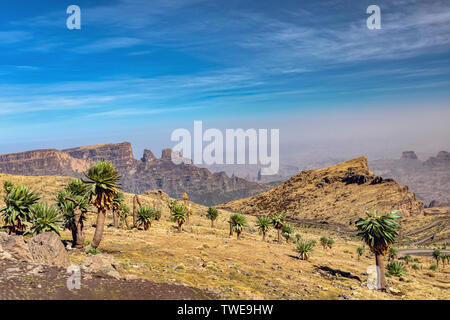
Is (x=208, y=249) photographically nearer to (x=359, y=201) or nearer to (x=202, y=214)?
(x=202, y=214)

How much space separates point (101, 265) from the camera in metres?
21.9

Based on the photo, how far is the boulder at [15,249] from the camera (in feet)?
70.6

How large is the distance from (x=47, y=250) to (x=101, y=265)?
4175 mm

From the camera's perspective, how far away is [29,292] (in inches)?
645

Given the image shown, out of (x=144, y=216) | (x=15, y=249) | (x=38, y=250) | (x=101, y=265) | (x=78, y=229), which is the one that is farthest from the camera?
(x=144, y=216)

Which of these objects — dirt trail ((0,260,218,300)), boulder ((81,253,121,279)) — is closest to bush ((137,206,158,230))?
boulder ((81,253,121,279))

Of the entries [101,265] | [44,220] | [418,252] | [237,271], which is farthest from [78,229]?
[418,252]

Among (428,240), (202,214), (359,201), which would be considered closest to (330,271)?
(202,214)

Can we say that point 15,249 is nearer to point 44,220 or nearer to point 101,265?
point 44,220

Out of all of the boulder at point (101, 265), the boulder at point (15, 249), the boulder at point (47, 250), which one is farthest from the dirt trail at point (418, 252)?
the boulder at point (15, 249)

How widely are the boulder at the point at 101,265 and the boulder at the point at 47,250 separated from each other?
1.78m

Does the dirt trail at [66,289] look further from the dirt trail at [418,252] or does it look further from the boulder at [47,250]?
the dirt trail at [418,252]
